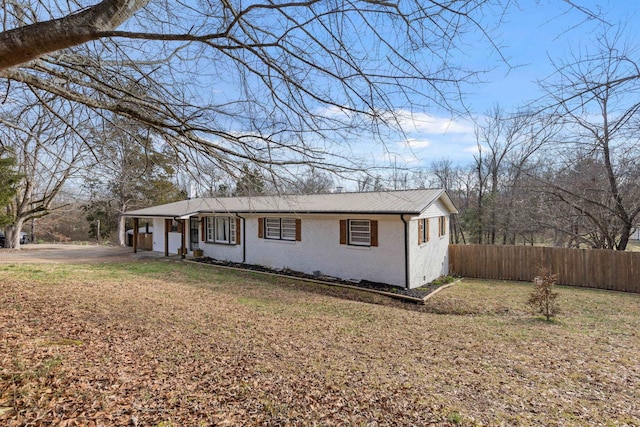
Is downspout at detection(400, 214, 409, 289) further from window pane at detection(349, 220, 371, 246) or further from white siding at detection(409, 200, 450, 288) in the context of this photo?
window pane at detection(349, 220, 371, 246)

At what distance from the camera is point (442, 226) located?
1438cm

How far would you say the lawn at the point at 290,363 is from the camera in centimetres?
287

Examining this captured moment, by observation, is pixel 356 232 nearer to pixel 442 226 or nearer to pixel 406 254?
pixel 406 254

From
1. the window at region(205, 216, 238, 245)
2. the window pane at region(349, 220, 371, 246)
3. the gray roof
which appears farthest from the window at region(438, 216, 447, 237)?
the window at region(205, 216, 238, 245)

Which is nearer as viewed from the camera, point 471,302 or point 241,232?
point 471,302

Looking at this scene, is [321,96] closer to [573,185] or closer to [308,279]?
[308,279]

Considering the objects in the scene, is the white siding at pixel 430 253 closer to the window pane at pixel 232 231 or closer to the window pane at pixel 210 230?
the window pane at pixel 232 231

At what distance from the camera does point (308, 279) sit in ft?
38.2

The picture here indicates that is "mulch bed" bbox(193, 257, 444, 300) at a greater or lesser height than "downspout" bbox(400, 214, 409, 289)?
lesser

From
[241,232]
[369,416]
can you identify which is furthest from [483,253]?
[369,416]

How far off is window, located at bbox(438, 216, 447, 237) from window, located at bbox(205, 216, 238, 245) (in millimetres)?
8994

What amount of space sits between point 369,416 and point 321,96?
3217mm

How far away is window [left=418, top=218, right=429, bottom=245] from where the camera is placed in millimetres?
11258

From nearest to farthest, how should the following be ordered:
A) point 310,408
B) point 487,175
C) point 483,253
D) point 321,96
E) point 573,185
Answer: point 310,408, point 321,96, point 573,185, point 483,253, point 487,175
